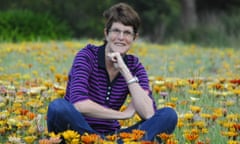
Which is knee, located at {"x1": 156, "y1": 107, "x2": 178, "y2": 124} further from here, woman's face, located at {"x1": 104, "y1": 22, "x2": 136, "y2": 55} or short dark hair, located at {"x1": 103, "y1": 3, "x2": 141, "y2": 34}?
short dark hair, located at {"x1": 103, "y1": 3, "x2": 141, "y2": 34}

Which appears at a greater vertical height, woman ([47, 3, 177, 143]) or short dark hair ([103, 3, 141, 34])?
short dark hair ([103, 3, 141, 34])

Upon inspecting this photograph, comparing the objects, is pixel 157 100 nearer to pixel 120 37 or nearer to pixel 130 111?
pixel 130 111

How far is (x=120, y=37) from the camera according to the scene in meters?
3.58

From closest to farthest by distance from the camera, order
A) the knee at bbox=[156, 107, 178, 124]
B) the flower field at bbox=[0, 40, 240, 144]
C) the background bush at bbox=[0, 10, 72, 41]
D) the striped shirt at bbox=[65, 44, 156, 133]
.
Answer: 1. the flower field at bbox=[0, 40, 240, 144]
2. the knee at bbox=[156, 107, 178, 124]
3. the striped shirt at bbox=[65, 44, 156, 133]
4. the background bush at bbox=[0, 10, 72, 41]

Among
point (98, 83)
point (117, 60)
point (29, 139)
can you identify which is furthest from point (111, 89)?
point (29, 139)

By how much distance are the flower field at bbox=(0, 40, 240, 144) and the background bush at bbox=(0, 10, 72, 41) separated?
4.72 m

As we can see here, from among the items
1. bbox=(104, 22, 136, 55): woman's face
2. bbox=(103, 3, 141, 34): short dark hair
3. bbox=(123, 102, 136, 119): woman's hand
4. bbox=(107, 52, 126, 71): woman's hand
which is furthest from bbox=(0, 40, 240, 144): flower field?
bbox=(103, 3, 141, 34): short dark hair

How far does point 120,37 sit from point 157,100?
1.47 meters

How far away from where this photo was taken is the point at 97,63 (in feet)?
12.1

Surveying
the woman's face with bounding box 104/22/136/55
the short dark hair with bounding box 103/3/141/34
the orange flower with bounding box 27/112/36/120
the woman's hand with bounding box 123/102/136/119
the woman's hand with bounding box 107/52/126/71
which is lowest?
the orange flower with bounding box 27/112/36/120

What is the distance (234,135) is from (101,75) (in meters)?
0.95

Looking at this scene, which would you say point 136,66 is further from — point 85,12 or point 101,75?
point 85,12

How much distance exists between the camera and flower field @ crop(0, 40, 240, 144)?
3.37 meters

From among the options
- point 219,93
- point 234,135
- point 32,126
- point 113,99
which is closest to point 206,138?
point 234,135
